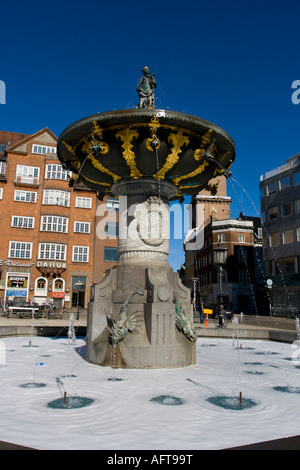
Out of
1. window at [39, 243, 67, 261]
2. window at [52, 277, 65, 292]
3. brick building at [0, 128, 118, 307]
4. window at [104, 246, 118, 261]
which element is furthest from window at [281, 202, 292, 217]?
window at [52, 277, 65, 292]

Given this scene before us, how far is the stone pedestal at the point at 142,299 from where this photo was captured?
7836 mm

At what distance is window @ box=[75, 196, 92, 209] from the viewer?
147ft

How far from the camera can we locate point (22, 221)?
42375 millimetres

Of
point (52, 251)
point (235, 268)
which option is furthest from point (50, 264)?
point (235, 268)

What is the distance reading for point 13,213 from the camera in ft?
138

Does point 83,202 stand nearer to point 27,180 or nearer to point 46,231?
point 46,231

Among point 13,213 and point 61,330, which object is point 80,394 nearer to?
point 61,330

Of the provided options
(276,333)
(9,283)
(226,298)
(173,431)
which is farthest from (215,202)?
(173,431)

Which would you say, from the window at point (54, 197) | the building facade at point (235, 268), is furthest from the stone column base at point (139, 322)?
the building facade at point (235, 268)

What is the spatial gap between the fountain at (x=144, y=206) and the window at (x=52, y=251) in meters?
33.7

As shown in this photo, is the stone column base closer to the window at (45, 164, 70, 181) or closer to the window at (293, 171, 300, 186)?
the window at (45, 164, 70, 181)

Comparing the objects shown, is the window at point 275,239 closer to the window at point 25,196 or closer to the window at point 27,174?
the window at point 25,196

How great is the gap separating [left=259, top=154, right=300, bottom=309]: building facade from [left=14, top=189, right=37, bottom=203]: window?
101 feet

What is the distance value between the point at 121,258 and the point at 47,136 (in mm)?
39578
